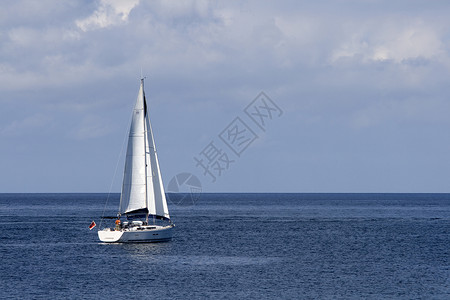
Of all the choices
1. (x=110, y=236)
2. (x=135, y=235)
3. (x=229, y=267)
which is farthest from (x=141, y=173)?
(x=229, y=267)

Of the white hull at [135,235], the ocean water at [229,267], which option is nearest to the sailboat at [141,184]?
the white hull at [135,235]

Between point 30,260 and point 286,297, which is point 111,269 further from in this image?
point 286,297

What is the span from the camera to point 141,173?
8631cm

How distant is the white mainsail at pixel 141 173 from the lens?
280 ft

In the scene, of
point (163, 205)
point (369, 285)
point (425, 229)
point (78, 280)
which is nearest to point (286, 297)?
point (369, 285)

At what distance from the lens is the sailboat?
279 ft

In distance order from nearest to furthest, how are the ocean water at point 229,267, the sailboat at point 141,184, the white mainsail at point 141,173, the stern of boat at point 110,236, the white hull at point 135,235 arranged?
the ocean water at point 229,267, the white hull at point 135,235, the stern of boat at point 110,236, the sailboat at point 141,184, the white mainsail at point 141,173

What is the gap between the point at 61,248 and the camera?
83.5m

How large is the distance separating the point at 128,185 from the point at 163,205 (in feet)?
17.3

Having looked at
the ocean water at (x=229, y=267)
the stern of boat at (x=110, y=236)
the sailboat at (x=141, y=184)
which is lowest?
the ocean water at (x=229, y=267)

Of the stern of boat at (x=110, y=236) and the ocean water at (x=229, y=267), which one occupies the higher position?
the stern of boat at (x=110, y=236)

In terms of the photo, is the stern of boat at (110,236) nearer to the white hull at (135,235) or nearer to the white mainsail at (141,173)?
the white hull at (135,235)

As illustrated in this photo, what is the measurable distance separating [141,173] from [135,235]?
329 inches

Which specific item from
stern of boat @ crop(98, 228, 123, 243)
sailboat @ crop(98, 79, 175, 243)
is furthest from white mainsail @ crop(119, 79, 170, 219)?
stern of boat @ crop(98, 228, 123, 243)
